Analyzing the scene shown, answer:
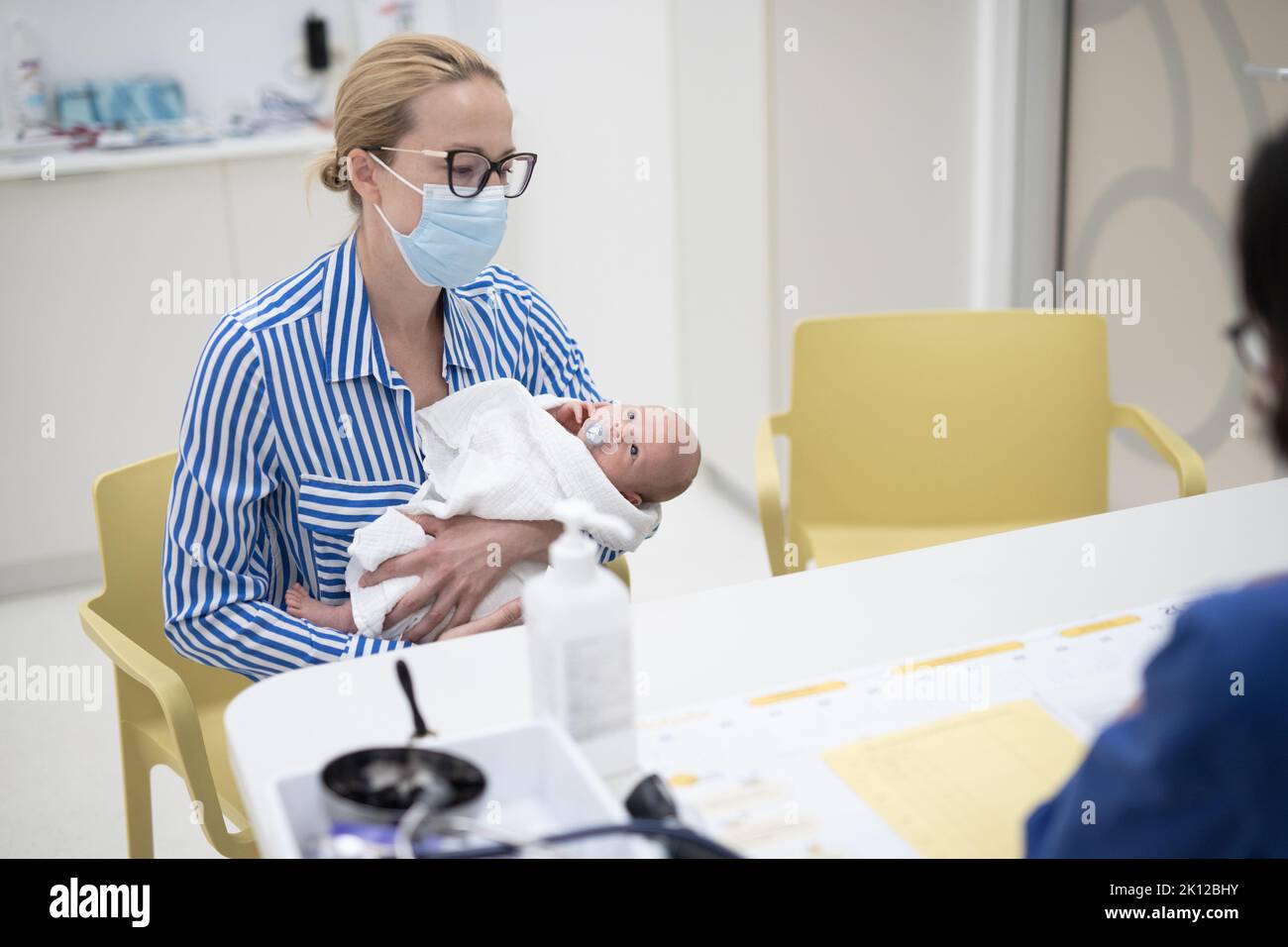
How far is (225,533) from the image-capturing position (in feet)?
5.20

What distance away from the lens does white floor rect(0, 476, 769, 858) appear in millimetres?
2396

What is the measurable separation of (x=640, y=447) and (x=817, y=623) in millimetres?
512

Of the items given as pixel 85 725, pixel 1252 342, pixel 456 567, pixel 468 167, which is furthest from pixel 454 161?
pixel 85 725

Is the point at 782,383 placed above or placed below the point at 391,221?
below

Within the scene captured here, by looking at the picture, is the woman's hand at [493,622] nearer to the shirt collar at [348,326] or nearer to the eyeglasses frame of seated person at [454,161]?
the shirt collar at [348,326]

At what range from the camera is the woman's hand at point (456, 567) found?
1.63 meters

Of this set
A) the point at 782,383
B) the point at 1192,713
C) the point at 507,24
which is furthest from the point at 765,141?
the point at 1192,713

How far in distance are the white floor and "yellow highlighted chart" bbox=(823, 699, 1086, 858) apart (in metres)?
1.62

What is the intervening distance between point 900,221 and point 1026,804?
2282 mm

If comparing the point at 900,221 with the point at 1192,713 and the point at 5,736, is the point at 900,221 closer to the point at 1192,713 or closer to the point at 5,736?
the point at 5,736

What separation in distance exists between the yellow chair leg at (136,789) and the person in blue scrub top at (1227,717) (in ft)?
4.75

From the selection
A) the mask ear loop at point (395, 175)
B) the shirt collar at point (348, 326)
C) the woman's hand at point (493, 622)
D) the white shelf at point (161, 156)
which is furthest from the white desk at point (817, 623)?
the white shelf at point (161, 156)

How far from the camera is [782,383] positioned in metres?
3.45
